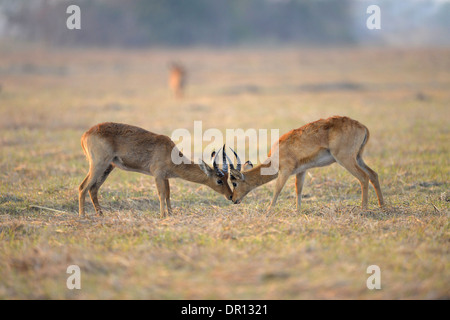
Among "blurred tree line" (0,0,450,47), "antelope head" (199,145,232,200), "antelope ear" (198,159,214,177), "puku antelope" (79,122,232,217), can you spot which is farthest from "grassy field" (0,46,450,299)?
"blurred tree line" (0,0,450,47)

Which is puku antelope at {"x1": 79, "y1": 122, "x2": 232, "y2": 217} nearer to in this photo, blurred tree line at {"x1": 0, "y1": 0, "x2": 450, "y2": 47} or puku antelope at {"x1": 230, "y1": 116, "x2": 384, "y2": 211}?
puku antelope at {"x1": 230, "y1": 116, "x2": 384, "y2": 211}

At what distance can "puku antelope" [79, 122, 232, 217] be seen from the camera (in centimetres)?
786

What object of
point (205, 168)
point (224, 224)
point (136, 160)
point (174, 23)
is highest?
point (174, 23)

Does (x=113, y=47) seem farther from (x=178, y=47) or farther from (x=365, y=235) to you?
(x=365, y=235)

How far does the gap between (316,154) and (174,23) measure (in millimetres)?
65277

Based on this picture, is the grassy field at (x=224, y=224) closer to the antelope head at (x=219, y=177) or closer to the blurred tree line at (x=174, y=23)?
the antelope head at (x=219, y=177)

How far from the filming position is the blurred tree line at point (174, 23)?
223ft

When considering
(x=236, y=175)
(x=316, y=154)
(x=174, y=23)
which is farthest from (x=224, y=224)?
(x=174, y=23)

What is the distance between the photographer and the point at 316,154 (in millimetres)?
7949

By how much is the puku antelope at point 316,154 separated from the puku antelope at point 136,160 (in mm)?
458

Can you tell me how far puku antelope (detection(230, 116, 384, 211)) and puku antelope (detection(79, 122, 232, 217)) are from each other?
18.0 inches

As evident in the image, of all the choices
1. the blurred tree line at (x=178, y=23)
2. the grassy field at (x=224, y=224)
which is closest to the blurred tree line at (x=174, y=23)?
the blurred tree line at (x=178, y=23)

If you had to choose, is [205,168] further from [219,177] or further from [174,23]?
[174,23]

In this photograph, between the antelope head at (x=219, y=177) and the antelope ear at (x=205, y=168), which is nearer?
the antelope ear at (x=205, y=168)
